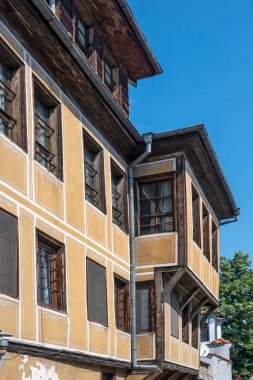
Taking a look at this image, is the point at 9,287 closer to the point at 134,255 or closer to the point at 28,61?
the point at 28,61

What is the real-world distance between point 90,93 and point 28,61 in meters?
2.63

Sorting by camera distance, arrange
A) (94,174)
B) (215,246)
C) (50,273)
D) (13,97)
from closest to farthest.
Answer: (13,97) < (50,273) < (94,174) < (215,246)

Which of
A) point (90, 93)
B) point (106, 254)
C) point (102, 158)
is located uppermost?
point (90, 93)

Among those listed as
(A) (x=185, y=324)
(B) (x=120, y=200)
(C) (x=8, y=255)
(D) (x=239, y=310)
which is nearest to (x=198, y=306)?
(A) (x=185, y=324)

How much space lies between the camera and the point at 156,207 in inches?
701

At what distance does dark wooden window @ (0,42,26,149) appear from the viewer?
11562mm

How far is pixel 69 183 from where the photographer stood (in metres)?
13.5

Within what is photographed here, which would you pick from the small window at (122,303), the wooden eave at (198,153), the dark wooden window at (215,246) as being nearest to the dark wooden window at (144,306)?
the small window at (122,303)

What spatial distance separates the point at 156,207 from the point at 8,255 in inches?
293

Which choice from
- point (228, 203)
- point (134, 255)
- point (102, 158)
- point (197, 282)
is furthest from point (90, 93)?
point (228, 203)

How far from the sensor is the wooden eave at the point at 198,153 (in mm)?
17219

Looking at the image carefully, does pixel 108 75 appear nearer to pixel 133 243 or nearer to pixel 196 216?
pixel 133 243

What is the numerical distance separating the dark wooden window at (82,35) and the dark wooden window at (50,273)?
17.6 feet

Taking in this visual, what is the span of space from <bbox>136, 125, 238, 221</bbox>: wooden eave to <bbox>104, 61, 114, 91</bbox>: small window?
1857 mm
